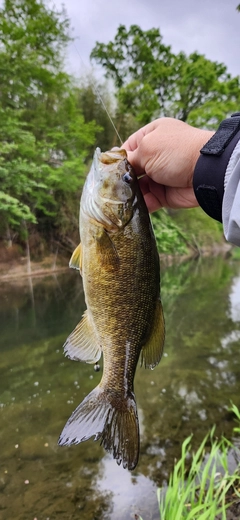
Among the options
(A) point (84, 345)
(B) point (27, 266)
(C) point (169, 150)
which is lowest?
(B) point (27, 266)

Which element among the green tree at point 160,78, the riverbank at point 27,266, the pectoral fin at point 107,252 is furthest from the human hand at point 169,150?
the green tree at point 160,78

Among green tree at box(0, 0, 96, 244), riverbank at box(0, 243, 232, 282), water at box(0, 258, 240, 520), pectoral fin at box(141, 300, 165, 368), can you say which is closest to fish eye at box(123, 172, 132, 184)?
pectoral fin at box(141, 300, 165, 368)

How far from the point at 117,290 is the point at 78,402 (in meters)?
4.80

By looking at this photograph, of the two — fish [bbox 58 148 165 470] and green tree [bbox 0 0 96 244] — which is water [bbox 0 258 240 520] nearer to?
fish [bbox 58 148 165 470]

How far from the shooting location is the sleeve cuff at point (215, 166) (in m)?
1.73

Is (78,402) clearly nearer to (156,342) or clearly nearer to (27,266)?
(156,342)

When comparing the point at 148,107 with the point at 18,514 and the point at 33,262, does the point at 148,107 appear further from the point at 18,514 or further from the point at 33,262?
the point at 18,514

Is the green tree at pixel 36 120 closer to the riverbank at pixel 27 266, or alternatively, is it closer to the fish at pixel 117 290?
the riverbank at pixel 27 266

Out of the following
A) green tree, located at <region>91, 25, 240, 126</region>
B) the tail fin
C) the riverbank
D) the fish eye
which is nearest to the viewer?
the tail fin

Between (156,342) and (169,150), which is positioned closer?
(156,342)

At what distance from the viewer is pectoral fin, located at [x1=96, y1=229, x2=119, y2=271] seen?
5.81 ft

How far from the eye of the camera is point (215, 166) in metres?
1.75

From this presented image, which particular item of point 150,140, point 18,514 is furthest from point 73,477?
point 150,140

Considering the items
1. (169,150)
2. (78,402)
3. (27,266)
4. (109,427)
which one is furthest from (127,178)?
(27,266)
